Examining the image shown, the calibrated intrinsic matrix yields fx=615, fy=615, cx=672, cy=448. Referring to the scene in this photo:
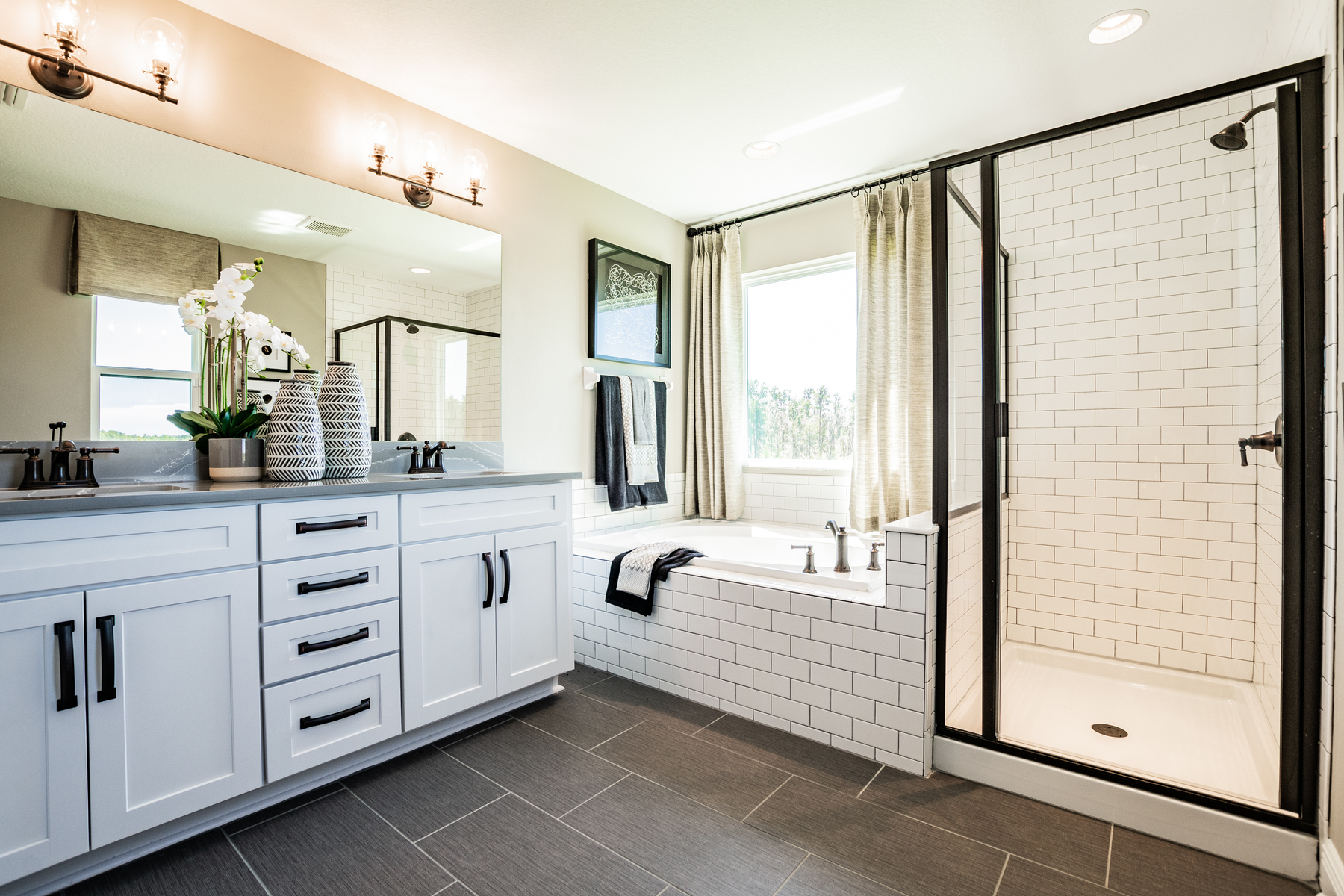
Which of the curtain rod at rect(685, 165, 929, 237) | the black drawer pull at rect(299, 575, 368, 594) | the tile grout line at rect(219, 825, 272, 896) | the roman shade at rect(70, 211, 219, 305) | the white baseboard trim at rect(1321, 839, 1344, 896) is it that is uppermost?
the curtain rod at rect(685, 165, 929, 237)

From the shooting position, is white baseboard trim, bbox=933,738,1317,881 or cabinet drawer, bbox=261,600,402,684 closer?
white baseboard trim, bbox=933,738,1317,881

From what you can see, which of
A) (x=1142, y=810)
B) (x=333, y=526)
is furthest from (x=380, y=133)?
(x=1142, y=810)

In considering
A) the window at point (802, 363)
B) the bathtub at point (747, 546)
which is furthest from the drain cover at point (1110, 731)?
the window at point (802, 363)

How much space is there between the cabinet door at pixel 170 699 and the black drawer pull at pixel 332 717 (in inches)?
4.7

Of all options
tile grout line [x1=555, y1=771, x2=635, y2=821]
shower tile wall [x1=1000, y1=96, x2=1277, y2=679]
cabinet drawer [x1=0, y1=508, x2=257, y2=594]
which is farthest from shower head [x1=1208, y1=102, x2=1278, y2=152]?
cabinet drawer [x1=0, y1=508, x2=257, y2=594]

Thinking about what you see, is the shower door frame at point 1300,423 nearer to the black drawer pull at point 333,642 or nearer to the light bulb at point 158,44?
the black drawer pull at point 333,642

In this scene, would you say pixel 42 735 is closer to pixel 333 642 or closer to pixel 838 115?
pixel 333 642

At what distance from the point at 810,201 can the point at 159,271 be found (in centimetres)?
305

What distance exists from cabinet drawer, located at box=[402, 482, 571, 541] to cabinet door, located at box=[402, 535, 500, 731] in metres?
0.05

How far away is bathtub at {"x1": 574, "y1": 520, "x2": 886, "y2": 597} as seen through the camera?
2508 millimetres

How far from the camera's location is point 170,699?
1.50 m

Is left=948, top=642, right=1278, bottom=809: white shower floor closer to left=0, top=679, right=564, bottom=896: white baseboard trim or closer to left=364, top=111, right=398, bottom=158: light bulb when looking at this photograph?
left=0, top=679, right=564, bottom=896: white baseboard trim

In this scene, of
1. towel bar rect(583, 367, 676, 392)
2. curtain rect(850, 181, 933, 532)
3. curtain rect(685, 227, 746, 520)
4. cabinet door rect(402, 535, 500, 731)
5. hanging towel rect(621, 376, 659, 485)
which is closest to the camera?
cabinet door rect(402, 535, 500, 731)

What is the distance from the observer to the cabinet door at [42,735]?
129cm
